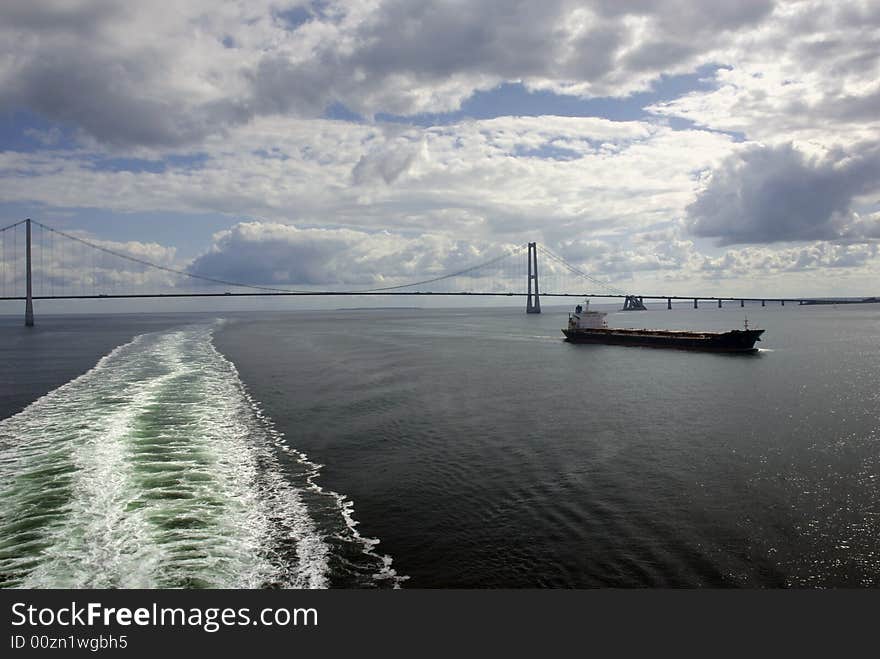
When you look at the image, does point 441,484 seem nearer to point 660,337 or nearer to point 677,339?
point 677,339

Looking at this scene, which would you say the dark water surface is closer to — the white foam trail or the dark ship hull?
the white foam trail

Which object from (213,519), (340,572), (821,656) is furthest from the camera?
(213,519)

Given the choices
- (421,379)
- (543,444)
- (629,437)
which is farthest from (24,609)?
(421,379)

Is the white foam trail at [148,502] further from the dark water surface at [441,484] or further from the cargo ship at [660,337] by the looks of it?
the cargo ship at [660,337]

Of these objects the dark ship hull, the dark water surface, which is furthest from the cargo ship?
the dark water surface

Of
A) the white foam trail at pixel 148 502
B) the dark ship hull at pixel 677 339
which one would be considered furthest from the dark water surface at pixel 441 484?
the dark ship hull at pixel 677 339

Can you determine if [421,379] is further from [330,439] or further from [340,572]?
[340,572]
